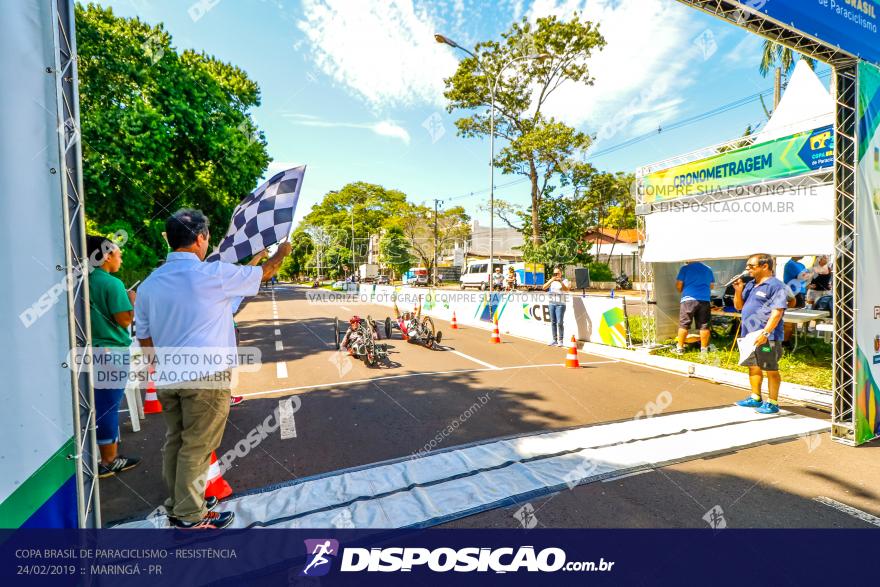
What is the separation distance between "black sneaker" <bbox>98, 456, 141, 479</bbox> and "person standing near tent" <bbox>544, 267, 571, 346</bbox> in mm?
8554

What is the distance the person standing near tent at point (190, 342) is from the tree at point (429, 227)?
43307 millimetres

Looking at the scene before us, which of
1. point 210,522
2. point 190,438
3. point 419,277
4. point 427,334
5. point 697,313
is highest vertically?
point 419,277

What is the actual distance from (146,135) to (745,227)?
1411 centimetres

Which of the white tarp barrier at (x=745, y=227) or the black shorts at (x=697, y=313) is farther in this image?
the black shorts at (x=697, y=313)

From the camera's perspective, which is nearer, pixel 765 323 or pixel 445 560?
pixel 445 560

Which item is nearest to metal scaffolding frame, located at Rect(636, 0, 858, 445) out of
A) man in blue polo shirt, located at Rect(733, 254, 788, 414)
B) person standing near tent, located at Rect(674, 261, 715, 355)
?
man in blue polo shirt, located at Rect(733, 254, 788, 414)

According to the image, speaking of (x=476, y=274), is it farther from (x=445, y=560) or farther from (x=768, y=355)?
(x=445, y=560)

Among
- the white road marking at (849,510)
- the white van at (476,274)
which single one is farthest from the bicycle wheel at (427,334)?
the white van at (476,274)

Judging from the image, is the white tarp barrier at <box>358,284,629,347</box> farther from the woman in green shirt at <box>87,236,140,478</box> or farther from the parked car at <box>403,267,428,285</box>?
the parked car at <box>403,267,428,285</box>

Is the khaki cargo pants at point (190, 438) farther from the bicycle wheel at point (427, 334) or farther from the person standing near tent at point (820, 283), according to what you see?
the person standing near tent at point (820, 283)

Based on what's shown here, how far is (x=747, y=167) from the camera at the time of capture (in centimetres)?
730

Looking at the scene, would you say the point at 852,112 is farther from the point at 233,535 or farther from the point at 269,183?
the point at 233,535

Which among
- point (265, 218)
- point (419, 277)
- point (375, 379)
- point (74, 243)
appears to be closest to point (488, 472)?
point (265, 218)

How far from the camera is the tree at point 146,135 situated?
10.6 meters
